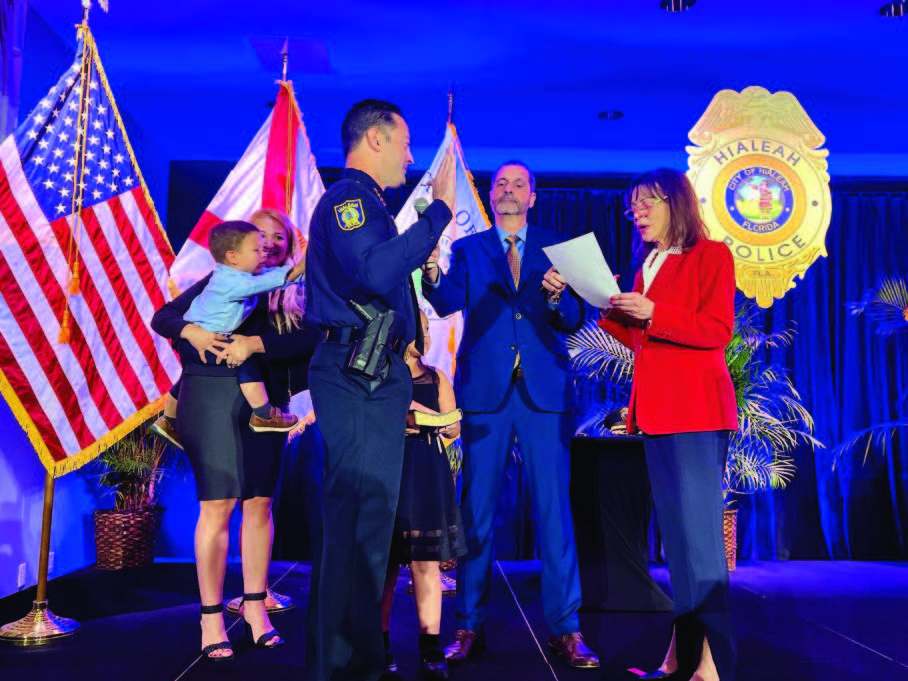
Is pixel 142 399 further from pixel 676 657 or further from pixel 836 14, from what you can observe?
pixel 836 14

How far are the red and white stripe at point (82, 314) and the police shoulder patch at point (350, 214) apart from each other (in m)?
1.93

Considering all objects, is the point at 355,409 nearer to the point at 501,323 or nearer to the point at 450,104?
the point at 501,323

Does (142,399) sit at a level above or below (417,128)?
below

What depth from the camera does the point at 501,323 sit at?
9.92 ft

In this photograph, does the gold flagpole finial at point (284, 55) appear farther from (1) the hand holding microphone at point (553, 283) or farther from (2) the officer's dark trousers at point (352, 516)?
(2) the officer's dark trousers at point (352, 516)

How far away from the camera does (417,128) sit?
5.81 metres

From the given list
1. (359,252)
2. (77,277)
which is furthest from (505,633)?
(77,277)

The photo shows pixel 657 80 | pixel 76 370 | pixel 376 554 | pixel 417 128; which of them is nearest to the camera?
pixel 376 554

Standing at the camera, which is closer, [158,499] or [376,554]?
[376,554]

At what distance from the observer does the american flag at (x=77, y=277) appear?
336 cm

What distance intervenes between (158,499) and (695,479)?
4.64 m

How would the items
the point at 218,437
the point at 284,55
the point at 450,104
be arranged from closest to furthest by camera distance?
the point at 218,437 → the point at 284,55 → the point at 450,104

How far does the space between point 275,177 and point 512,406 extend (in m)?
2.37

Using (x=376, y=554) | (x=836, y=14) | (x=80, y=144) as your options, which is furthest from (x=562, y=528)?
(x=836, y=14)
